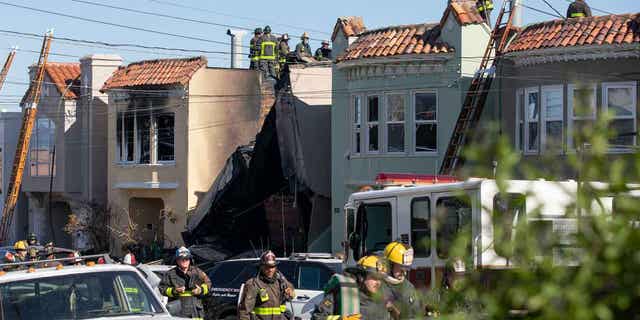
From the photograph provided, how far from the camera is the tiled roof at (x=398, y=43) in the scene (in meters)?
23.3

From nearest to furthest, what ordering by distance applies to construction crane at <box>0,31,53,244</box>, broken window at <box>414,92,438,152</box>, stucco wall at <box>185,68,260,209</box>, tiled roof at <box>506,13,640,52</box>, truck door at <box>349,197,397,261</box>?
truck door at <box>349,197,397,261</box>, tiled roof at <box>506,13,640,52</box>, broken window at <box>414,92,438,152</box>, stucco wall at <box>185,68,260,209</box>, construction crane at <box>0,31,53,244</box>

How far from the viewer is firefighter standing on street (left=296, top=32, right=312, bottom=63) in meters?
29.2

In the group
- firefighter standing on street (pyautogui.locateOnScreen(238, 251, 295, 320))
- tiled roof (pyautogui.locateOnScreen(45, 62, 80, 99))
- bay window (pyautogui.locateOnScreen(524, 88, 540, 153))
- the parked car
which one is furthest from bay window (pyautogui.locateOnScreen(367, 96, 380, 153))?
tiled roof (pyautogui.locateOnScreen(45, 62, 80, 99))

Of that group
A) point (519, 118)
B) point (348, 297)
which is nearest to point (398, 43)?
point (519, 118)

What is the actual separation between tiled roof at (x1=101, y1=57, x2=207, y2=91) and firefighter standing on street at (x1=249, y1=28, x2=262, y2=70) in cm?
148

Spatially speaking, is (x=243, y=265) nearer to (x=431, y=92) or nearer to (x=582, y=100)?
(x=431, y=92)

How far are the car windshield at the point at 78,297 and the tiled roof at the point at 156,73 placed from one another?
21.6 m

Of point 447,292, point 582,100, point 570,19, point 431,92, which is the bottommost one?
point 447,292

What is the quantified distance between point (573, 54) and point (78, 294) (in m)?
14.4

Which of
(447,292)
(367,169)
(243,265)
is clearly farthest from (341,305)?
(367,169)

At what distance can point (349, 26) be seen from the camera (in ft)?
84.4

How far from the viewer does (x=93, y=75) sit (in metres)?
34.6

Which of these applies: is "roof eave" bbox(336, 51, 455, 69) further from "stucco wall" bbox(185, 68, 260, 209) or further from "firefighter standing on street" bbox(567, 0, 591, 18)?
"stucco wall" bbox(185, 68, 260, 209)

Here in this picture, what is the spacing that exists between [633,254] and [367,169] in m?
22.6
